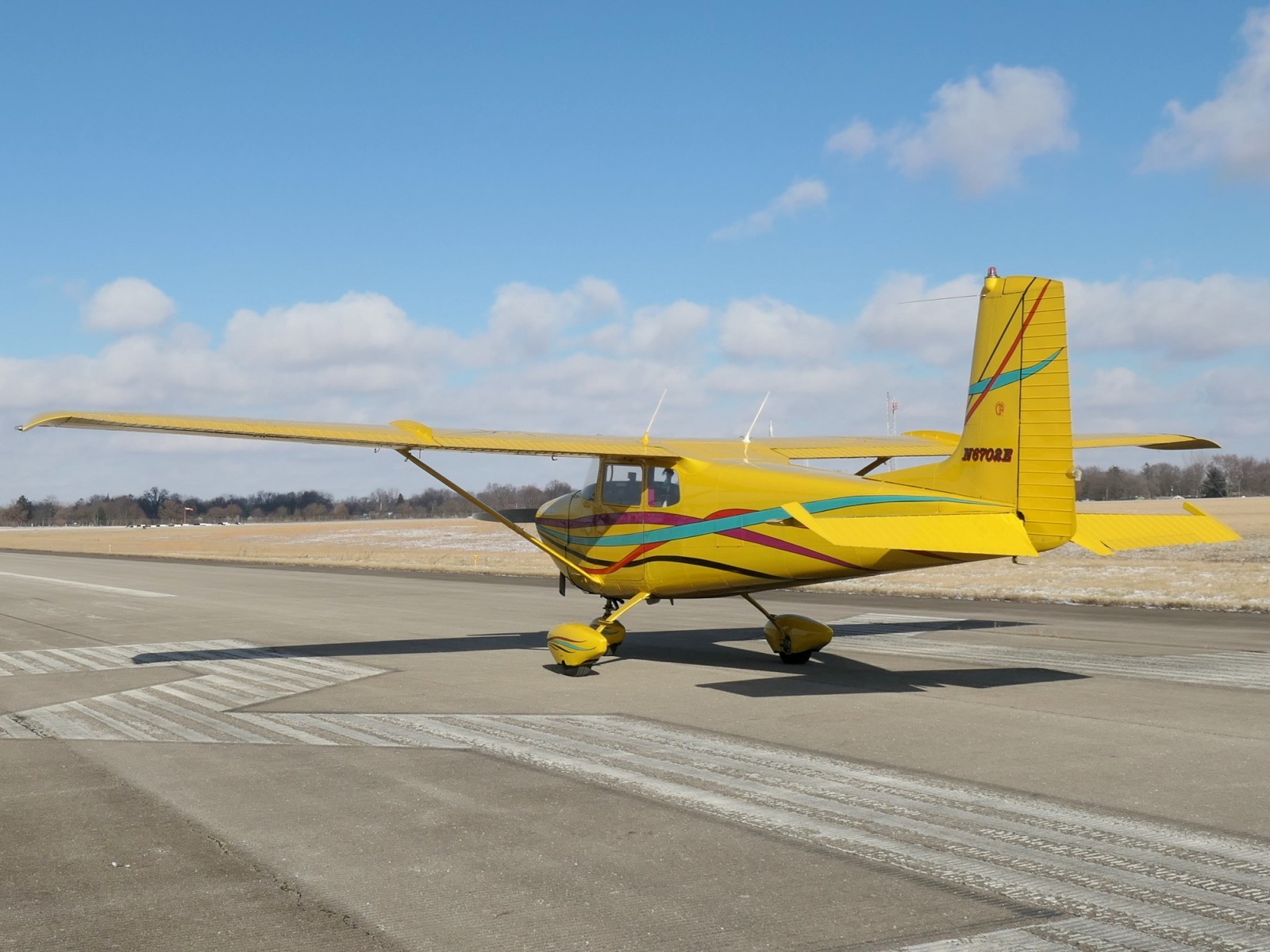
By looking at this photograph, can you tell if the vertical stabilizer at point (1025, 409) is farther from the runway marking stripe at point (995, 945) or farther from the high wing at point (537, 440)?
the runway marking stripe at point (995, 945)

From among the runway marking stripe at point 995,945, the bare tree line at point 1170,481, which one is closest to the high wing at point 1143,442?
the runway marking stripe at point 995,945

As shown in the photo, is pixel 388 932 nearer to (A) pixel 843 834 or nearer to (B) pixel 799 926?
(B) pixel 799 926

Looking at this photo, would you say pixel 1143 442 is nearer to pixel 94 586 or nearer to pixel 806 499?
pixel 806 499

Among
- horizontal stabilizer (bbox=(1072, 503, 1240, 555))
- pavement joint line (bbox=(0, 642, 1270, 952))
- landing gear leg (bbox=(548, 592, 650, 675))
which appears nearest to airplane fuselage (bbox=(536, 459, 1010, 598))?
landing gear leg (bbox=(548, 592, 650, 675))

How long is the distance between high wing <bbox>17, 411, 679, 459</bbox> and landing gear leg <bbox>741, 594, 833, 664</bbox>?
251 centimetres

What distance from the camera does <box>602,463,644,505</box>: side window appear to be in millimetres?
13852

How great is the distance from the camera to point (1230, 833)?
591 cm

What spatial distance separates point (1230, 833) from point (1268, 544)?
115 feet

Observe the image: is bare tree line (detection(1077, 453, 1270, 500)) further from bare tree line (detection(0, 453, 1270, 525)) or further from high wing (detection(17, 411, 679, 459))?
high wing (detection(17, 411, 679, 459))

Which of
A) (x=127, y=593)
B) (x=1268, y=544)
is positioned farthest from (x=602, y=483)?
(x=1268, y=544)

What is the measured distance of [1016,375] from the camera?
10742mm

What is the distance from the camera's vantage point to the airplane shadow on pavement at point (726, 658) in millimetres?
11711

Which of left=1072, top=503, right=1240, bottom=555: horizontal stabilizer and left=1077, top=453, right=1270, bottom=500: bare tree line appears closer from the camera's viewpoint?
left=1072, top=503, right=1240, bottom=555: horizontal stabilizer

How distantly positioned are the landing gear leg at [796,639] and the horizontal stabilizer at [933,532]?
328 centimetres
